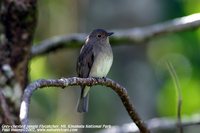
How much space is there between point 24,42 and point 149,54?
733 cm

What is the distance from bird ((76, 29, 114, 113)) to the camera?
619 centimetres

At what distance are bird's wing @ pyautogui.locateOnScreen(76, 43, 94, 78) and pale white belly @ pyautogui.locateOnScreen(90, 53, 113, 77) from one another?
0.06 metres

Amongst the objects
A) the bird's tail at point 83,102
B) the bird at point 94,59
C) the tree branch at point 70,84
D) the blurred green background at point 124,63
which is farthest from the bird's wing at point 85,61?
the blurred green background at point 124,63

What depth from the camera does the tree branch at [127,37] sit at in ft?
22.0

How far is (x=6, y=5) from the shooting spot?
6102 mm

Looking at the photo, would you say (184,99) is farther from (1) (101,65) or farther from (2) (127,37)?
(1) (101,65)

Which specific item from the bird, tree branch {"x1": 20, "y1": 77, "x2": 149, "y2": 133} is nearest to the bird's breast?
the bird

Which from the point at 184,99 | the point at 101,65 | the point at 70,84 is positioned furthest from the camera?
the point at 184,99

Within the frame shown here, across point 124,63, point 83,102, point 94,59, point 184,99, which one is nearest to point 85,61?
point 94,59

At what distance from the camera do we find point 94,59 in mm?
6426

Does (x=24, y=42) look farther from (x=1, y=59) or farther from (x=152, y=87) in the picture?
(x=152, y=87)

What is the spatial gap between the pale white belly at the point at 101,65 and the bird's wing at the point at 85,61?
0.06 metres

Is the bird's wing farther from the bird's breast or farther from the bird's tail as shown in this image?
the bird's tail

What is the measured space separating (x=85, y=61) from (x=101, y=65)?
242mm
